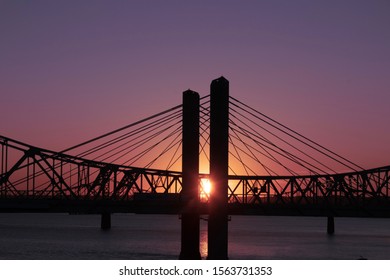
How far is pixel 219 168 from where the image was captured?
6278 cm

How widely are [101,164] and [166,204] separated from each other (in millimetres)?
18700

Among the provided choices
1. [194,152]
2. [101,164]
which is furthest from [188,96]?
[101,164]

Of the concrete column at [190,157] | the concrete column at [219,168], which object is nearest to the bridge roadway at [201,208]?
the concrete column at [190,157]

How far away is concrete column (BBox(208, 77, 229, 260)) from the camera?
62438 millimetres

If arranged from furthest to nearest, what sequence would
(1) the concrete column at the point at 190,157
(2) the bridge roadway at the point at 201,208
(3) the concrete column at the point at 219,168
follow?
(2) the bridge roadway at the point at 201,208 < (1) the concrete column at the point at 190,157 < (3) the concrete column at the point at 219,168

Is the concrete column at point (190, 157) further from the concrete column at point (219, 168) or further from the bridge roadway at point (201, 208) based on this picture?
the concrete column at point (219, 168)

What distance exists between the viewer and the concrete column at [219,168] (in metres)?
62.4

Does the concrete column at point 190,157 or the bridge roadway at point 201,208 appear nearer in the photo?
the concrete column at point 190,157

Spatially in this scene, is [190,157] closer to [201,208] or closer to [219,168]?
[201,208]

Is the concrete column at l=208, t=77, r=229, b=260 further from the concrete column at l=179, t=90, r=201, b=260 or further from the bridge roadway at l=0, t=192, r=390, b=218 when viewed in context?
the bridge roadway at l=0, t=192, r=390, b=218

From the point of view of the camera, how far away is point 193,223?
74.6 meters

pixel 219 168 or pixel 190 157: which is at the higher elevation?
pixel 190 157

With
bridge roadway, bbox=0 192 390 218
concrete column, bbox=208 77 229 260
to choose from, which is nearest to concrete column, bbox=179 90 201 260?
bridge roadway, bbox=0 192 390 218

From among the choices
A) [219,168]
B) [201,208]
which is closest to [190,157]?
[201,208]
